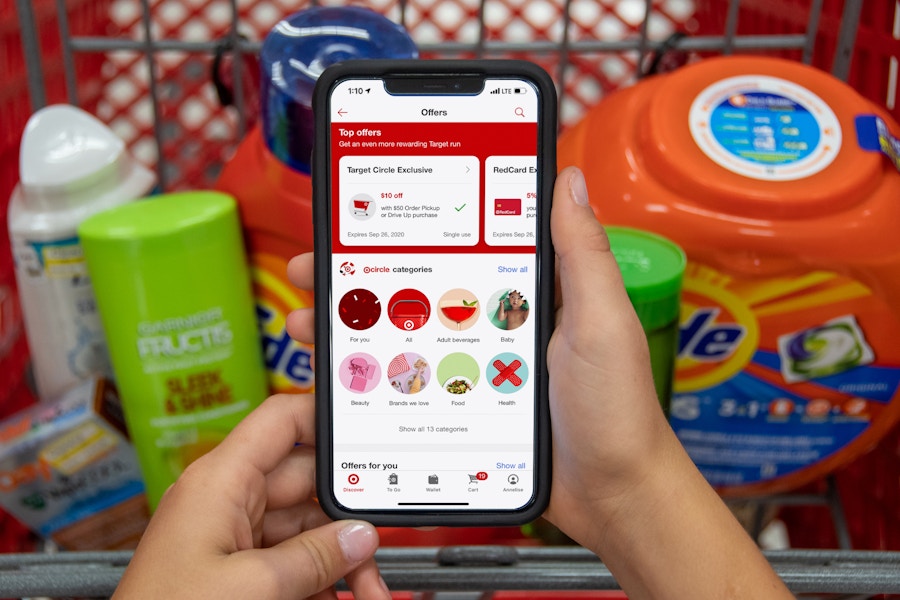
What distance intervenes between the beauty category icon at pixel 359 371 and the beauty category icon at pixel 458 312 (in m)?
0.06

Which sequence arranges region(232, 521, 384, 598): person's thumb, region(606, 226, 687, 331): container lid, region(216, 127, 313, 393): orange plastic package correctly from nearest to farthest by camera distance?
region(232, 521, 384, 598): person's thumb < region(606, 226, 687, 331): container lid < region(216, 127, 313, 393): orange plastic package

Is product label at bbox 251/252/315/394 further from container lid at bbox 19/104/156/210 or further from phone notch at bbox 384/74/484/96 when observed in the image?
phone notch at bbox 384/74/484/96

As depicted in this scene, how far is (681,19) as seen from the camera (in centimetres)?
126

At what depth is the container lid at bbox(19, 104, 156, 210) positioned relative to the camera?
2.60ft

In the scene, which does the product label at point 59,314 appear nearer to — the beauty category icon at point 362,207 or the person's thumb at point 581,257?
the beauty category icon at point 362,207

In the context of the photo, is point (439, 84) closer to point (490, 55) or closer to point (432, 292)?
point (432, 292)

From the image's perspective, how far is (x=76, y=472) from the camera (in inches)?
32.3

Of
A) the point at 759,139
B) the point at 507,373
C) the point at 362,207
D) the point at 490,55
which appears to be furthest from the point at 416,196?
the point at 490,55

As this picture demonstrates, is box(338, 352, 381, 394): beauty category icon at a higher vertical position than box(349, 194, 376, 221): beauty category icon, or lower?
lower

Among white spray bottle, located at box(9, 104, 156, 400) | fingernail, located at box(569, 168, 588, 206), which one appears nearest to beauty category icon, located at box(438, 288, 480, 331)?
fingernail, located at box(569, 168, 588, 206)

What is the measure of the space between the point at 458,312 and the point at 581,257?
106 millimetres

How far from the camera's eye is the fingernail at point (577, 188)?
598 mm

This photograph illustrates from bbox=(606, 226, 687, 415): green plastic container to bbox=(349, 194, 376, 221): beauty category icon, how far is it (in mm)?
205

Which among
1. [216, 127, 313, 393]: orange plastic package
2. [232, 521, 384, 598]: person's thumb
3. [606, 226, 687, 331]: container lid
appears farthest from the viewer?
[216, 127, 313, 393]: orange plastic package
